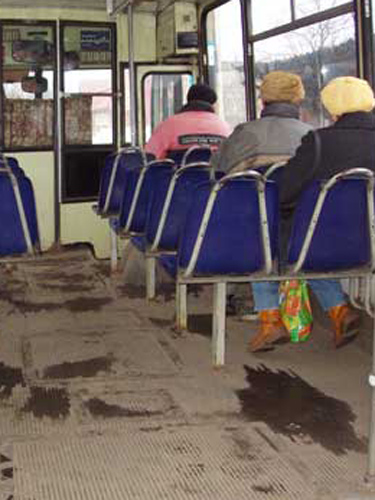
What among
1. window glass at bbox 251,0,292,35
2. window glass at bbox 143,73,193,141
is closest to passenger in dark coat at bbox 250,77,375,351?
window glass at bbox 251,0,292,35

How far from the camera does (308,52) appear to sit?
15.7 ft

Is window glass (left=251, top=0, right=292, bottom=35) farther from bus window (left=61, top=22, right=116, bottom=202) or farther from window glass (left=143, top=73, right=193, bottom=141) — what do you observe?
bus window (left=61, top=22, right=116, bottom=202)

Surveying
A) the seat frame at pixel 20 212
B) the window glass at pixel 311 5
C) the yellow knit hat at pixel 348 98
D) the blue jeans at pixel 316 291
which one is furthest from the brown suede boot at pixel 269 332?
the window glass at pixel 311 5

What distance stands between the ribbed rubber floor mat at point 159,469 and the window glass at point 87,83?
5.11m

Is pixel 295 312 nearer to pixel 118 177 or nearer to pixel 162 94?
pixel 118 177

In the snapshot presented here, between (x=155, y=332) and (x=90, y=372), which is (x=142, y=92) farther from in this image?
(x=90, y=372)

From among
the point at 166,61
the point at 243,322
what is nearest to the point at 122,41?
the point at 166,61

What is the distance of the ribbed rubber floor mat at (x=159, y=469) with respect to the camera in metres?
2.15

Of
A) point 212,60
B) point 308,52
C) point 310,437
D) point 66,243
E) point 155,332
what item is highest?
point 212,60

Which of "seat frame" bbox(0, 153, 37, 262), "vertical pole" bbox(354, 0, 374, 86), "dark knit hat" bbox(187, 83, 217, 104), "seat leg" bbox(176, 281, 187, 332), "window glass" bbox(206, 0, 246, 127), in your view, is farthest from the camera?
"window glass" bbox(206, 0, 246, 127)

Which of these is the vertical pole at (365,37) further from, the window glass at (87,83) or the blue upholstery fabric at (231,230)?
the window glass at (87,83)

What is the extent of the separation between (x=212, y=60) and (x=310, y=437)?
487cm

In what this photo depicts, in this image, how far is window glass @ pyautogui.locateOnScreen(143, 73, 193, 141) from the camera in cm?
731

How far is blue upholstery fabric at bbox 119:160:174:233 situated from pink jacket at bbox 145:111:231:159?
72cm
